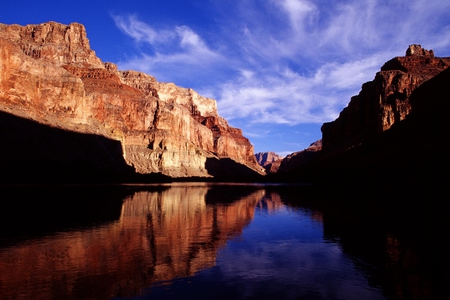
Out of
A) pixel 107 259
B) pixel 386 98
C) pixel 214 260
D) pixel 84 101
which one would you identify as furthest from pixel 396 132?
pixel 84 101

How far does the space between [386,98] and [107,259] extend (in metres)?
109

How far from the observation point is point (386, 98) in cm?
10319

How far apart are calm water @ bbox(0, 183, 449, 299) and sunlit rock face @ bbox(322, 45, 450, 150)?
8524cm

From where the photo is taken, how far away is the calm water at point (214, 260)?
328 inches

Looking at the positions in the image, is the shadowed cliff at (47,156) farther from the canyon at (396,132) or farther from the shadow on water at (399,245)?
the shadow on water at (399,245)

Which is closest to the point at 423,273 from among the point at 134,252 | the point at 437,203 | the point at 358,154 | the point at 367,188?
the point at 134,252

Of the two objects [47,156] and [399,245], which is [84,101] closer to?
[47,156]

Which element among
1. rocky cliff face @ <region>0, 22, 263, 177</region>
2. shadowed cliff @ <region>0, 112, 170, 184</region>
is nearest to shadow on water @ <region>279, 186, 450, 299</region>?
shadowed cliff @ <region>0, 112, 170, 184</region>

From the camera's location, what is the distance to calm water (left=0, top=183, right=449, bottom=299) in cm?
832

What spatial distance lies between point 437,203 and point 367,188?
19.3m

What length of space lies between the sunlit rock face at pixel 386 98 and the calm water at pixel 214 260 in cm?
8524

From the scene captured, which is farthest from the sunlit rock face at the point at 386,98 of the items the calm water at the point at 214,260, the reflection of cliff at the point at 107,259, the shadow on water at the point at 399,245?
the reflection of cliff at the point at 107,259

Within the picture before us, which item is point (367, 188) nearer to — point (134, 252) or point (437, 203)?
point (437, 203)

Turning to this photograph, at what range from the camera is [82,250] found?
1222cm
